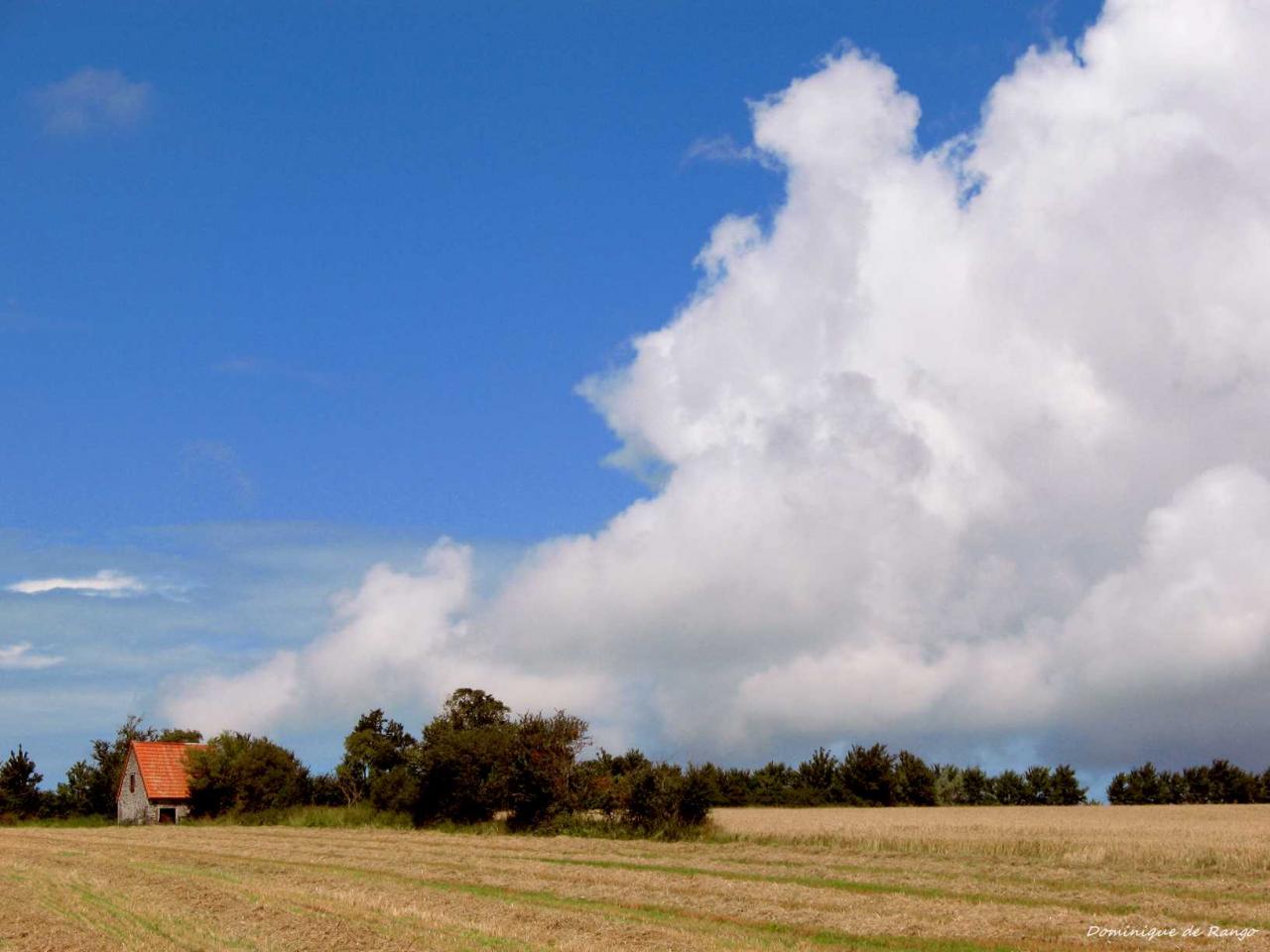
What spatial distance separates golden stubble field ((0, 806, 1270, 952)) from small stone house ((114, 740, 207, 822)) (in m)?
34.4

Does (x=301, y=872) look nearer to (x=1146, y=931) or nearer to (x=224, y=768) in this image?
(x=1146, y=931)

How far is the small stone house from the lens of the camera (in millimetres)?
77062

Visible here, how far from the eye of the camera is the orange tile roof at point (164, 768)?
7794cm

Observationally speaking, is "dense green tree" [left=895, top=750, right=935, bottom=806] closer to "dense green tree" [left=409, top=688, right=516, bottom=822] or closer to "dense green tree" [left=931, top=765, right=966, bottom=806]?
"dense green tree" [left=931, top=765, right=966, bottom=806]

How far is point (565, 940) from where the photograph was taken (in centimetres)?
1833

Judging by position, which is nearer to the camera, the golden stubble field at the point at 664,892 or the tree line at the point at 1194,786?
the golden stubble field at the point at 664,892

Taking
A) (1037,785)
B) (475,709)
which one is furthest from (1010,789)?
(475,709)

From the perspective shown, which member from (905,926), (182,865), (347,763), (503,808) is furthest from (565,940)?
(347,763)

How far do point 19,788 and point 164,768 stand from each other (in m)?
19.0

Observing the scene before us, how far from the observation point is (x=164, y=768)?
80125 millimetres

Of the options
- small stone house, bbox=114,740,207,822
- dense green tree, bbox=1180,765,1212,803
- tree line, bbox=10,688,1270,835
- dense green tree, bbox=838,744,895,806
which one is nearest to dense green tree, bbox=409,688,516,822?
tree line, bbox=10,688,1270,835

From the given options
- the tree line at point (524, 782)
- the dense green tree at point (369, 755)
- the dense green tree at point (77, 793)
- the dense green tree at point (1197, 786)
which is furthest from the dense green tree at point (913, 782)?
the dense green tree at point (77, 793)

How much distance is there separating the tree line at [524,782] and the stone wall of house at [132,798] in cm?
322

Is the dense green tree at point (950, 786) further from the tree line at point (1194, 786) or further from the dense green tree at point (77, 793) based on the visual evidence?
the dense green tree at point (77, 793)
